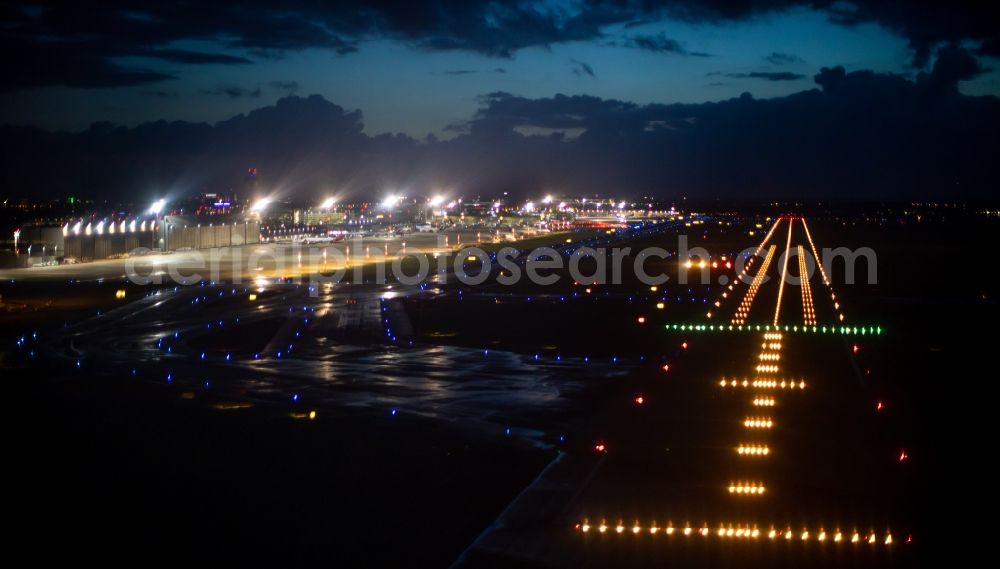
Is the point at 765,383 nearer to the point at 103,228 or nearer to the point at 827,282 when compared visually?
the point at 827,282

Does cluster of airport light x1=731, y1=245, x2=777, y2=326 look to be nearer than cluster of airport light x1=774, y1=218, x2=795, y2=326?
Yes

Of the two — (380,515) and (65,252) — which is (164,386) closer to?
(380,515)

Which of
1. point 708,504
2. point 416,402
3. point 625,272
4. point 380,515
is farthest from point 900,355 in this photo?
point 625,272

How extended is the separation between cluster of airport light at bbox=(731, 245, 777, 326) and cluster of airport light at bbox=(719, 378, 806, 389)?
38.5 ft

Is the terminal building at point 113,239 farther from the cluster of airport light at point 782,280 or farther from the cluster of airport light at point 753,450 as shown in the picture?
the cluster of airport light at point 753,450

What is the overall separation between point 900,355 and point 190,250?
67643 millimetres

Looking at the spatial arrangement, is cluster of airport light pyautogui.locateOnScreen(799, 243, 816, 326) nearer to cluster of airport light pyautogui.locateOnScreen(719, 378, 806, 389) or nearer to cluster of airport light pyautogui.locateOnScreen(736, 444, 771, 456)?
cluster of airport light pyautogui.locateOnScreen(719, 378, 806, 389)

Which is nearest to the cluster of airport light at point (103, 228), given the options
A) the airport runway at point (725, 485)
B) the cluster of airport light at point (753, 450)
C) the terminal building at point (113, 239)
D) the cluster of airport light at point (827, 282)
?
the terminal building at point (113, 239)

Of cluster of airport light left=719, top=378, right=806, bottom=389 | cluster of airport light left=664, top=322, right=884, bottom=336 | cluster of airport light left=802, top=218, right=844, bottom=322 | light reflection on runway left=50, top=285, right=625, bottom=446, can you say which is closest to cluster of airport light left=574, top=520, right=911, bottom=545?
light reflection on runway left=50, top=285, right=625, bottom=446

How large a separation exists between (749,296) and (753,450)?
1183 inches

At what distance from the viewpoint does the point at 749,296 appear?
45094 mm

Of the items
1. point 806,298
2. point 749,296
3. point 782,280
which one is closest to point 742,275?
point 782,280

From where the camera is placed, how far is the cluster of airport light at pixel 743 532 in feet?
38.1

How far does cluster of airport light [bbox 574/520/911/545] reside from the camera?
11.6 m
